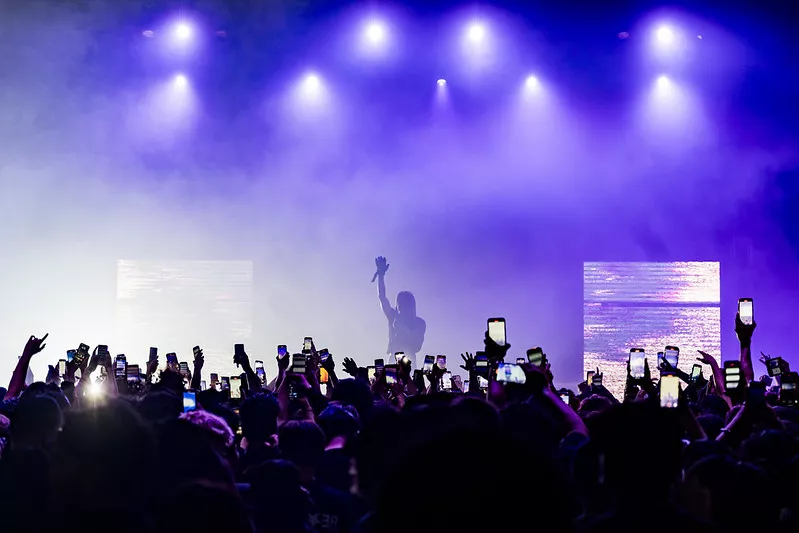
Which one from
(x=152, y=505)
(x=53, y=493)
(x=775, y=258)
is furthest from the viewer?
(x=775, y=258)

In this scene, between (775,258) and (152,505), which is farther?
(775,258)

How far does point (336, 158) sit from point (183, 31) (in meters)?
2.84

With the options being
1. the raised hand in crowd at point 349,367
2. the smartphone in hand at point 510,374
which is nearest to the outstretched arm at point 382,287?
the raised hand in crowd at point 349,367

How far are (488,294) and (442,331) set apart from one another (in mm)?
842

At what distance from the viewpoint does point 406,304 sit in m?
12.2

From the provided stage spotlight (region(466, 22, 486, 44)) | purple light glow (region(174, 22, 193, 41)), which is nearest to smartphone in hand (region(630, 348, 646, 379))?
stage spotlight (region(466, 22, 486, 44))

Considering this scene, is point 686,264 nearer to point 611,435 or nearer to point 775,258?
point 775,258

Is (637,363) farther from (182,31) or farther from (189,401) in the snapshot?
(182,31)

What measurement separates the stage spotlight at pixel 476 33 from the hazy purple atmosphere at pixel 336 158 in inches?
2.0

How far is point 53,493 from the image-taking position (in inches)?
72.9

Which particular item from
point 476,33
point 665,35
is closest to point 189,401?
point 476,33

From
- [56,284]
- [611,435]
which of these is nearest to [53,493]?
[611,435]

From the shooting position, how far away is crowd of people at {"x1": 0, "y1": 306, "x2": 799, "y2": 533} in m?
1.21

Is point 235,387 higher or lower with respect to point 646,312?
lower
